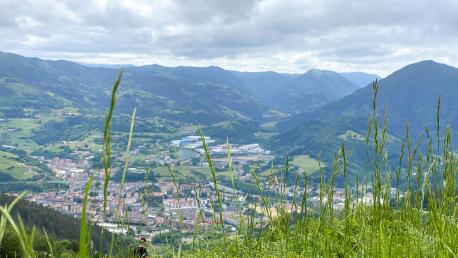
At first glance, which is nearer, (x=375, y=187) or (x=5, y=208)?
(x=5, y=208)

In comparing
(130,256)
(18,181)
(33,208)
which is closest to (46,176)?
(18,181)

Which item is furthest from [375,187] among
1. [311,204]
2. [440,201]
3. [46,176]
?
[46,176]

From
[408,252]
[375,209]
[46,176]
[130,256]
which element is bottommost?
[46,176]

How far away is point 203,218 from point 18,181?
603 feet

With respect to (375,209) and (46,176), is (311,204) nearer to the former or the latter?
(375,209)

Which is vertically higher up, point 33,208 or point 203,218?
point 203,218

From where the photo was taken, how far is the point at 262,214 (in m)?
2.79

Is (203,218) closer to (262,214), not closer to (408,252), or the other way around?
(262,214)

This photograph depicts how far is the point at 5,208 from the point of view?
0.85m

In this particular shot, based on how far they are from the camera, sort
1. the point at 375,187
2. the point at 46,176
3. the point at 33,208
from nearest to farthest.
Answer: the point at 375,187
the point at 33,208
the point at 46,176

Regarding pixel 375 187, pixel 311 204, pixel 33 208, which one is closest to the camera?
pixel 375 187

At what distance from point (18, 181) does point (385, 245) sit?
7262 inches

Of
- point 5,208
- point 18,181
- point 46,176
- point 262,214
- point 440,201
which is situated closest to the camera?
point 5,208

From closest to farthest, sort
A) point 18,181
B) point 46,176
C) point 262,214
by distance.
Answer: point 262,214
point 18,181
point 46,176
